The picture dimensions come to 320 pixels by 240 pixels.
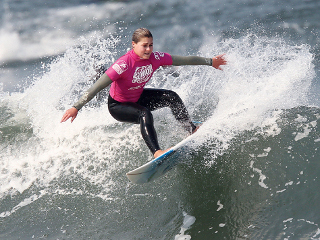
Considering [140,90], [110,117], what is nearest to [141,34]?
[140,90]

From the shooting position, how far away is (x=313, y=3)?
11656mm

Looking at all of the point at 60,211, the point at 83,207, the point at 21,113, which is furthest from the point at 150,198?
the point at 21,113

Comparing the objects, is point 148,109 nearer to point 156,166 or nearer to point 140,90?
point 140,90

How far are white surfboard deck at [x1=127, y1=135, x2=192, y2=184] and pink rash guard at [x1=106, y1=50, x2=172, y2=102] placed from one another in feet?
3.16

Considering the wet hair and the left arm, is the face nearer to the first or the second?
the wet hair

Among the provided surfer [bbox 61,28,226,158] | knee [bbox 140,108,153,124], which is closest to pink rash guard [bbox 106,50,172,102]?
surfer [bbox 61,28,226,158]

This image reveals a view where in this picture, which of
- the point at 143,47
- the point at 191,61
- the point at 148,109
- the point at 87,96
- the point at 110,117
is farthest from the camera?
the point at 110,117

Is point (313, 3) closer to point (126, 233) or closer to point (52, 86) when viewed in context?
point (52, 86)

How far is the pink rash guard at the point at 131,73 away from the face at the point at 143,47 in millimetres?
92

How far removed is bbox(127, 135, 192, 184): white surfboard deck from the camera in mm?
4254

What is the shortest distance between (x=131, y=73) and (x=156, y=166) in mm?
1213

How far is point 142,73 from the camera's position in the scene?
461 cm

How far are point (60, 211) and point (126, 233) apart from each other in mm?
1044

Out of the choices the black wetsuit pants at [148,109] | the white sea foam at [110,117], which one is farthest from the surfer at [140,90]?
the white sea foam at [110,117]
